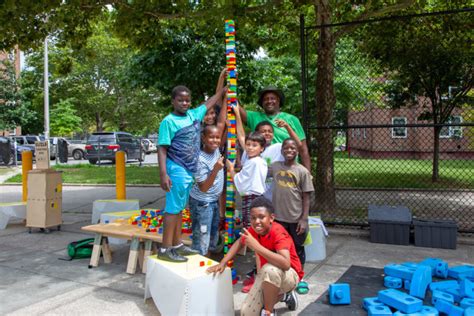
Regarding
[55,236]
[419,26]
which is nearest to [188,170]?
[55,236]

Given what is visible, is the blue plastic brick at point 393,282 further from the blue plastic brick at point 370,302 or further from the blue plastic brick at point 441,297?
the blue plastic brick at point 370,302

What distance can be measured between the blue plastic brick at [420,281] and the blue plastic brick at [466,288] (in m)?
0.29

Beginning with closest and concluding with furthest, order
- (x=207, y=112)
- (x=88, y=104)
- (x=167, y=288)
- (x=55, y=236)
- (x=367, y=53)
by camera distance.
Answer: (x=167, y=288) → (x=207, y=112) → (x=55, y=236) → (x=367, y=53) → (x=88, y=104)

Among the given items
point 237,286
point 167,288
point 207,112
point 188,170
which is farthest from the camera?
point 207,112

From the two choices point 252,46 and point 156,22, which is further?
point 252,46

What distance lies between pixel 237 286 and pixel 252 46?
329 inches

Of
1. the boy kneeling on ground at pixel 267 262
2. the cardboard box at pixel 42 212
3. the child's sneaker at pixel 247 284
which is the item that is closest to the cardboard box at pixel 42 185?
the cardboard box at pixel 42 212

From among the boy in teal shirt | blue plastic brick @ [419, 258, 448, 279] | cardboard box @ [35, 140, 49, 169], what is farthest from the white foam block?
cardboard box @ [35, 140, 49, 169]

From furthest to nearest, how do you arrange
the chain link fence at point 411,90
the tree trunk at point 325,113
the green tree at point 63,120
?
the green tree at point 63,120
the chain link fence at point 411,90
the tree trunk at point 325,113

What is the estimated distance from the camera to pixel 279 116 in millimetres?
4711

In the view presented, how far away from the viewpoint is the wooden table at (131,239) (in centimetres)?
472

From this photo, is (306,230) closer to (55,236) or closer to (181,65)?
(55,236)

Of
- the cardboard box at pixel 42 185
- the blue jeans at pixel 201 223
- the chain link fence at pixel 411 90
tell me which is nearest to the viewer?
the blue jeans at pixel 201 223

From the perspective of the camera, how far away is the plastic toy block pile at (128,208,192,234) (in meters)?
4.97
